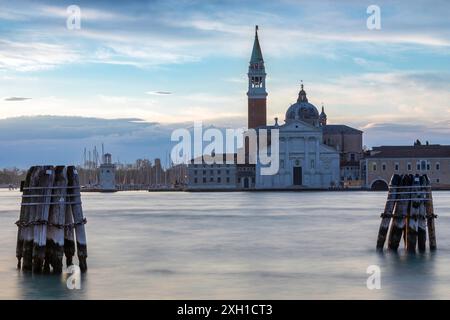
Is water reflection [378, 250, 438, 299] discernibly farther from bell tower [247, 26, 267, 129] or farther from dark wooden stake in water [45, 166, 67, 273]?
bell tower [247, 26, 267, 129]

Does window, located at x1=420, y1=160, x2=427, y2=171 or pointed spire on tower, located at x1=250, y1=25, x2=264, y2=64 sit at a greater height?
pointed spire on tower, located at x1=250, y1=25, x2=264, y2=64

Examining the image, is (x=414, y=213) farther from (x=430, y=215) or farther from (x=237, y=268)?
(x=237, y=268)

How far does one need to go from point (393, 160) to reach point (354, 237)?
77398mm

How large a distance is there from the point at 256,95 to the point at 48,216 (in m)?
102

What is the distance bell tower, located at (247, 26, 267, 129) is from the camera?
379 ft

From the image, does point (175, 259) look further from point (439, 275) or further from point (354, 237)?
point (354, 237)

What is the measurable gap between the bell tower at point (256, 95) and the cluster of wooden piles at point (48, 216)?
101 meters

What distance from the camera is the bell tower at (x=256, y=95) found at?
116m

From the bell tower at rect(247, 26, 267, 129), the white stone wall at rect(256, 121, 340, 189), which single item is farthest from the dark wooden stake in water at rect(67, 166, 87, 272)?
the bell tower at rect(247, 26, 267, 129)

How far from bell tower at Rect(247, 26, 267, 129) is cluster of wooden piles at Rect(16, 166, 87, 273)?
10075cm

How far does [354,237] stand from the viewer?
24609 mm

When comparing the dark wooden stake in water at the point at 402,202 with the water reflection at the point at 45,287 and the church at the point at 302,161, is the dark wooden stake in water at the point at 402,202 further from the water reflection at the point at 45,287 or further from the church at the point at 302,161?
the church at the point at 302,161

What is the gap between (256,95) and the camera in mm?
115500
